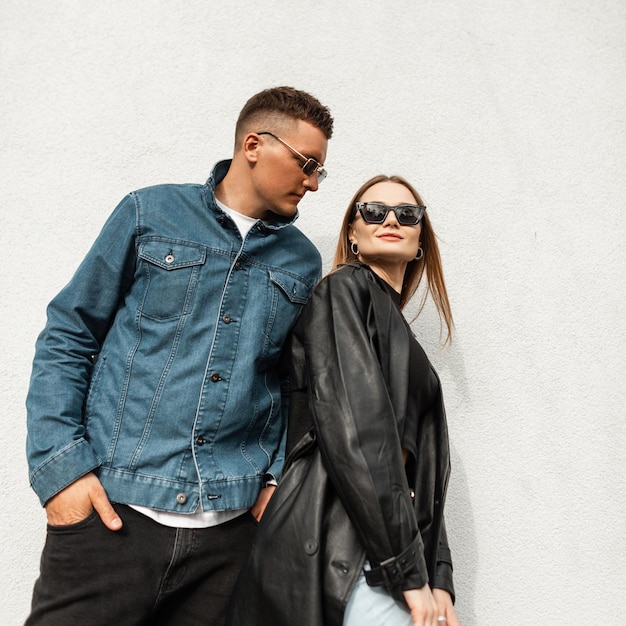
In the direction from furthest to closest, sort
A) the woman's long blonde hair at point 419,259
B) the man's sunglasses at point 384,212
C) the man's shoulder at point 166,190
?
the woman's long blonde hair at point 419,259, the man's sunglasses at point 384,212, the man's shoulder at point 166,190

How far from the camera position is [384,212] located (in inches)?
82.0

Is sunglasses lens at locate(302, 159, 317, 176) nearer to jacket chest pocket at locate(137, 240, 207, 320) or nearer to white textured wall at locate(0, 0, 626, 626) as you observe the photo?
jacket chest pocket at locate(137, 240, 207, 320)

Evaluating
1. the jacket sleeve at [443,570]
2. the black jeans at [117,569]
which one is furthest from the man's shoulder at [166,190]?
the jacket sleeve at [443,570]

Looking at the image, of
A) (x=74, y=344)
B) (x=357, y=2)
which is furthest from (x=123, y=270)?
(x=357, y=2)

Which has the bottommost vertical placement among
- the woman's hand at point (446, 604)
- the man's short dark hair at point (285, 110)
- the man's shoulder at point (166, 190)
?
the woman's hand at point (446, 604)

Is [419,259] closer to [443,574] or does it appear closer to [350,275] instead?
[350,275]

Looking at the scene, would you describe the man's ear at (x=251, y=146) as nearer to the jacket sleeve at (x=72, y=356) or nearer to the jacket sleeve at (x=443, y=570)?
the jacket sleeve at (x=72, y=356)

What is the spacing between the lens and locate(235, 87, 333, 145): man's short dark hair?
1973mm

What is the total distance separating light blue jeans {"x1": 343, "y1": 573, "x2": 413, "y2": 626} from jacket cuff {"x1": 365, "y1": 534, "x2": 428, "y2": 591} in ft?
0.14

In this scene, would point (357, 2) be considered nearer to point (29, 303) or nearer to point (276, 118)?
point (276, 118)

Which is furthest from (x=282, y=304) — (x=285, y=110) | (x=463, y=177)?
(x=463, y=177)

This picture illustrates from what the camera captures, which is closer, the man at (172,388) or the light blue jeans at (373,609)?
the light blue jeans at (373,609)

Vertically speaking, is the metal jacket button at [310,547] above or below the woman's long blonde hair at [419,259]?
below

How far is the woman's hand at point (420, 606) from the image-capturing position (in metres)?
1.47
